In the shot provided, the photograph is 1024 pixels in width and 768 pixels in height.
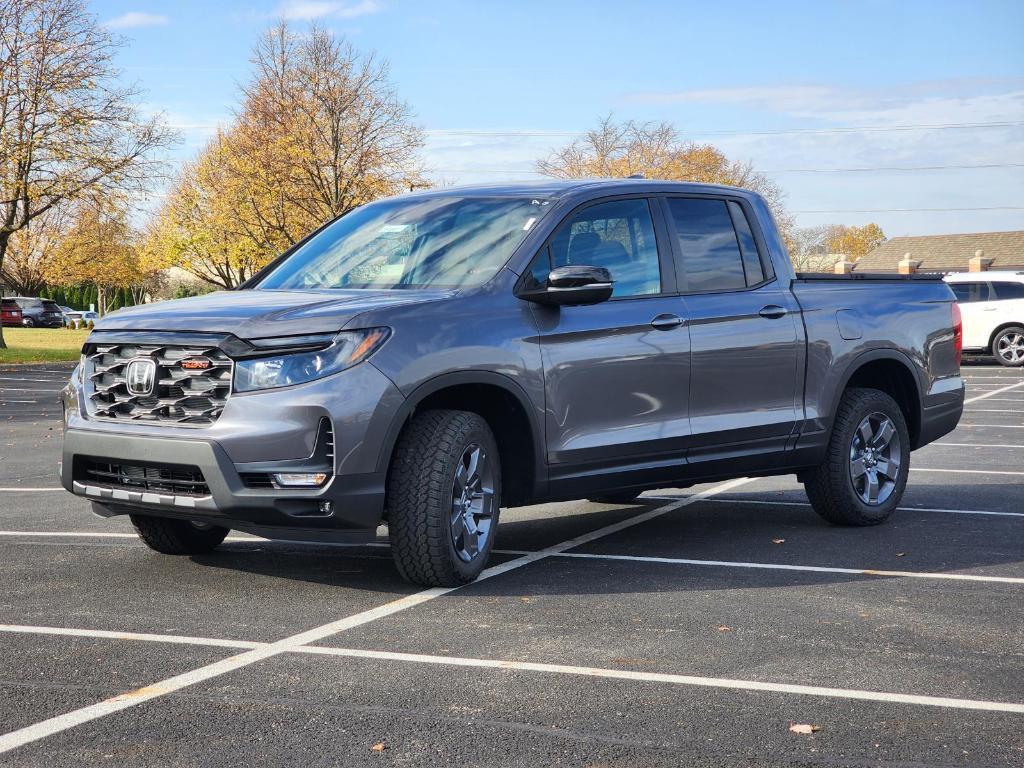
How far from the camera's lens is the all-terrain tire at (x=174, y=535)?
717 centimetres

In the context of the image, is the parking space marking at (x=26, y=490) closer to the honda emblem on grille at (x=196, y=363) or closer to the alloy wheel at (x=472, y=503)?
the honda emblem on grille at (x=196, y=363)

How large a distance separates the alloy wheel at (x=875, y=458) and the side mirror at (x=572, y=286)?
2.63m

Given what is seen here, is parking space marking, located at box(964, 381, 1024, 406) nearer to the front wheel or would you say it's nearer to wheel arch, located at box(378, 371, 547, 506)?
the front wheel

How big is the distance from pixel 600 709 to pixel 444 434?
80.8 inches

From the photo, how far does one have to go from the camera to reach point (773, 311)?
26.1 feet

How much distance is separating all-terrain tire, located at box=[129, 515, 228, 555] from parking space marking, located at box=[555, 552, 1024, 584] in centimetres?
192

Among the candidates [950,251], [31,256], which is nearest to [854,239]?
[950,251]

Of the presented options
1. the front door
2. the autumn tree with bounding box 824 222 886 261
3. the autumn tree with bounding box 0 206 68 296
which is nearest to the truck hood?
the front door

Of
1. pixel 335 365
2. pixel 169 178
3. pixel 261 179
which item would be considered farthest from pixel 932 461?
pixel 261 179

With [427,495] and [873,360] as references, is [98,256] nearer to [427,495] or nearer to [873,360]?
[873,360]

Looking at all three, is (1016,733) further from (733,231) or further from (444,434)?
(733,231)

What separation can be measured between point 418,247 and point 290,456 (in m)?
1.68

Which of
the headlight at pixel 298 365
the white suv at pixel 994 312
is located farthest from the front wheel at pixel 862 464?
the white suv at pixel 994 312

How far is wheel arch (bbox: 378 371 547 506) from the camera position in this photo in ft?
21.1
